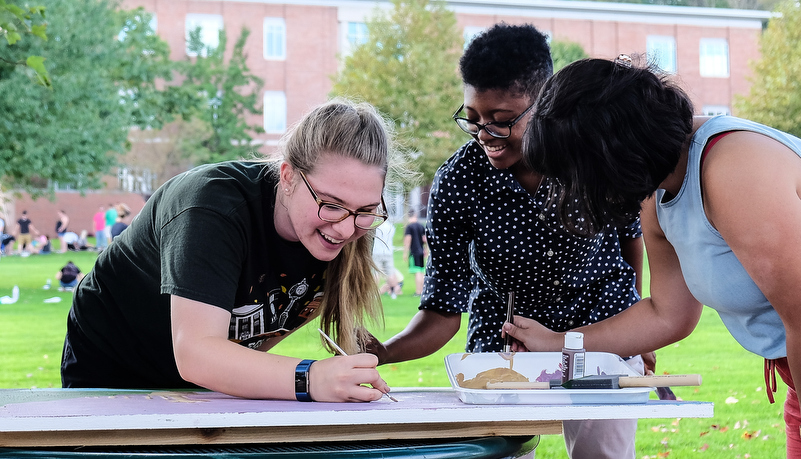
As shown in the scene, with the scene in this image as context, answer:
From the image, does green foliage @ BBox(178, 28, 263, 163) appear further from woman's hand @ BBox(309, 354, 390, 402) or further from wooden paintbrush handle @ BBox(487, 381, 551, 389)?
wooden paintbrush handle @ BBox(487, 381, 551, 389)

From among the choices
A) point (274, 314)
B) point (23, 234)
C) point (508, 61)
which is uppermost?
point (508, 61)

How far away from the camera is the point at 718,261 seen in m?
1.44

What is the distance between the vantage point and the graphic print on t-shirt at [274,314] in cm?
171

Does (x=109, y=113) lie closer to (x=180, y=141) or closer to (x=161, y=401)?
(x=180, y=141)

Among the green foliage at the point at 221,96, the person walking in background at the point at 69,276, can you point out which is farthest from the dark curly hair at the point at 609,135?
the green foliage at the point at 221,96

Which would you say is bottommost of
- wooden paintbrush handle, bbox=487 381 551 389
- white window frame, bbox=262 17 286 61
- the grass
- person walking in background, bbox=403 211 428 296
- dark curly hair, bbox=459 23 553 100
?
the grass

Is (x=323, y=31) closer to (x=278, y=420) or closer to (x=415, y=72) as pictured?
(x=415, y=72)

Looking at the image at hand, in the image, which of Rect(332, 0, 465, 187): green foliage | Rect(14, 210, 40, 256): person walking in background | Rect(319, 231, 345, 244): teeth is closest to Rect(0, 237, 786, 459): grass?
Rect(319, 231, 345, 244): teeth

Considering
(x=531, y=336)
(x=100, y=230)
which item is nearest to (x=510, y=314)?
(x=531, y=336)

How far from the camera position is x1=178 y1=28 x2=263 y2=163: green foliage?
76.9 feet

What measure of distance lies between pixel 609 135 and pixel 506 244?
76 cm

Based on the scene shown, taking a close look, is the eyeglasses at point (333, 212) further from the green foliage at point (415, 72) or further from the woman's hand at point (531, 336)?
the green foliage at point (415, 72)

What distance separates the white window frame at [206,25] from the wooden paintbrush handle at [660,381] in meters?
25.3

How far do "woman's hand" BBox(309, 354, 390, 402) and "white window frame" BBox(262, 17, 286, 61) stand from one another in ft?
82.3
